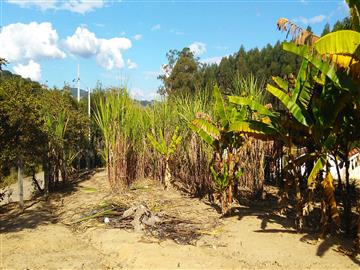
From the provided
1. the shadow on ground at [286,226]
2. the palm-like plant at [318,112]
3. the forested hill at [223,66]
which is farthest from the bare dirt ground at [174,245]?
the forested hill at [223,66]

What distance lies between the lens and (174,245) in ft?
19.0

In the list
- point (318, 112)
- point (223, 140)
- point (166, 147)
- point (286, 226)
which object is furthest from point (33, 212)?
point (318, 112)

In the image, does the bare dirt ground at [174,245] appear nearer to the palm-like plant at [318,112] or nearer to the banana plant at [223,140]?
the banana plant at [223,140]

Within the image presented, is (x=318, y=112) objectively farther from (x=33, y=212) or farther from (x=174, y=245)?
(x=33, y=212)

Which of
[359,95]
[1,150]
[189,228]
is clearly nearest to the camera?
[359,95]

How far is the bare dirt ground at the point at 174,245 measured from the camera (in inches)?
206

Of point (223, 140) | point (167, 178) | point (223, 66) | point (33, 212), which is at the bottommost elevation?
point (33, 212)

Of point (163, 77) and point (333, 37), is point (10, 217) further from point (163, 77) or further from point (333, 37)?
point (163, 77)

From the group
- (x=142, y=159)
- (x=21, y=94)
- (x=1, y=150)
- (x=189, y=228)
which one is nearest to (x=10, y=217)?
(x=1, y=150)

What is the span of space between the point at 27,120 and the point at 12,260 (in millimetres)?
2599

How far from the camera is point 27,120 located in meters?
7.18

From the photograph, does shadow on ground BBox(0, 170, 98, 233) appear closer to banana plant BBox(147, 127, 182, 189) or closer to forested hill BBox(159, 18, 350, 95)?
banana plant BBox(147, 127, 182, 189)

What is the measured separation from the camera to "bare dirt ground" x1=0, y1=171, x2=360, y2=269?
5.23m

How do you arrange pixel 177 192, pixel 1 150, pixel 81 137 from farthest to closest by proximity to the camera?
pixel 81 137
pixel 177 192
pixel 1 150
